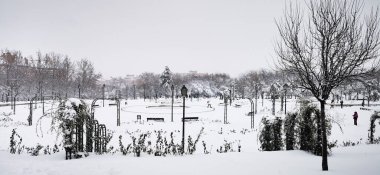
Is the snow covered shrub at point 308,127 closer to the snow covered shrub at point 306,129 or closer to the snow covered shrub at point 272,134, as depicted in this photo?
the snow covered shrub at point 306,129

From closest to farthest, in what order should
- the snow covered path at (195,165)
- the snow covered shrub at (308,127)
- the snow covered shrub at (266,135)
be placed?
1. the snow covered path at (195,165)
2. the snow covered shrub at (308,127)
3. the snow covered shrub at (266,135)

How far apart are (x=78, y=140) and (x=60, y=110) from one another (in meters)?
1.27

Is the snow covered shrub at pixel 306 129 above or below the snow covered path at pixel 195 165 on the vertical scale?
above

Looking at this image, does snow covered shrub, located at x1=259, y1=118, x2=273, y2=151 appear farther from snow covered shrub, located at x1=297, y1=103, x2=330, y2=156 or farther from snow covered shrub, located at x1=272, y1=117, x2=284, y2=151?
snow covered shrub, located at x1=297, y1=103, x2=330, y2=156

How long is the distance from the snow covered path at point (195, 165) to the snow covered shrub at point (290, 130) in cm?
138

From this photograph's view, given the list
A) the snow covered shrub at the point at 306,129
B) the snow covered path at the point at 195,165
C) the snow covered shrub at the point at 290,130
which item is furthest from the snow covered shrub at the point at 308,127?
the snow covered path at the point at 195,165

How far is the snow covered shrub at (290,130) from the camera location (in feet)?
31.2

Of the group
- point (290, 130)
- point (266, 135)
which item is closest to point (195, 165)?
point (266, 135)

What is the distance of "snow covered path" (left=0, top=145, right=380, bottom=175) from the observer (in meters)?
6.26

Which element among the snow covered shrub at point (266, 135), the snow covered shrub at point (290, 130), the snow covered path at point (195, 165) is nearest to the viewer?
the snow covered path at point (195, 165)

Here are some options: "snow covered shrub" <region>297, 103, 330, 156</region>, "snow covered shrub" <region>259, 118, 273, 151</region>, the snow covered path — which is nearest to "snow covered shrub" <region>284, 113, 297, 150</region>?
"snow covered shrub" <region>297, 103, 330, 156</region>

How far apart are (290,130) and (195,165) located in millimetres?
4712

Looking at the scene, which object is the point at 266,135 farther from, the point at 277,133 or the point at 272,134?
the point at 277,133

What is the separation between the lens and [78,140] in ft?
26.9
